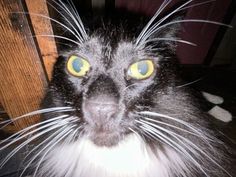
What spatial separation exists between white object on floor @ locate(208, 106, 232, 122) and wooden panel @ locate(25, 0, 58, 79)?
5.05ft

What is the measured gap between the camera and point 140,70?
3.69 ft

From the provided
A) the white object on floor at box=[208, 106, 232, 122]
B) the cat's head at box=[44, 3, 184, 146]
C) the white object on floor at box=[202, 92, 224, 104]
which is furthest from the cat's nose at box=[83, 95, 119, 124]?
the white object on floor at box=[202, 92, 224, 104]

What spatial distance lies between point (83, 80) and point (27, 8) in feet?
1.16

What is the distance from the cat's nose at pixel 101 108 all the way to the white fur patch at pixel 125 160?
0.21m

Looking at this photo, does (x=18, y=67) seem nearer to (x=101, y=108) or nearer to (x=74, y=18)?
(x=74, y=18)

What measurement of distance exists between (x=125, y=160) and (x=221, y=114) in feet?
4.70

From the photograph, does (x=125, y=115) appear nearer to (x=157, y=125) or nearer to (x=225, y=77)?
(x=157, y=125)

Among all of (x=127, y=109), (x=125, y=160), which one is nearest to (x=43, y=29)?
(x=127, y=109)

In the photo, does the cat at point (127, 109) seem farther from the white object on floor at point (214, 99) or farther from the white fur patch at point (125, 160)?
the white object on floor at point (214, 99)

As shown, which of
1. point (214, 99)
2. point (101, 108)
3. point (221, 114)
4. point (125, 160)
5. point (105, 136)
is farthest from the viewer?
point (214, 99)

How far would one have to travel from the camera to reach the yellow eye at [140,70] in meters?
1.12

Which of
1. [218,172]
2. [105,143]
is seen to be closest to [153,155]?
[105,143]

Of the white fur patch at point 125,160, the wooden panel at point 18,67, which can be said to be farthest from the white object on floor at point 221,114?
the wooden panel at point 18,67

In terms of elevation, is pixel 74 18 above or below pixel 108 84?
above
